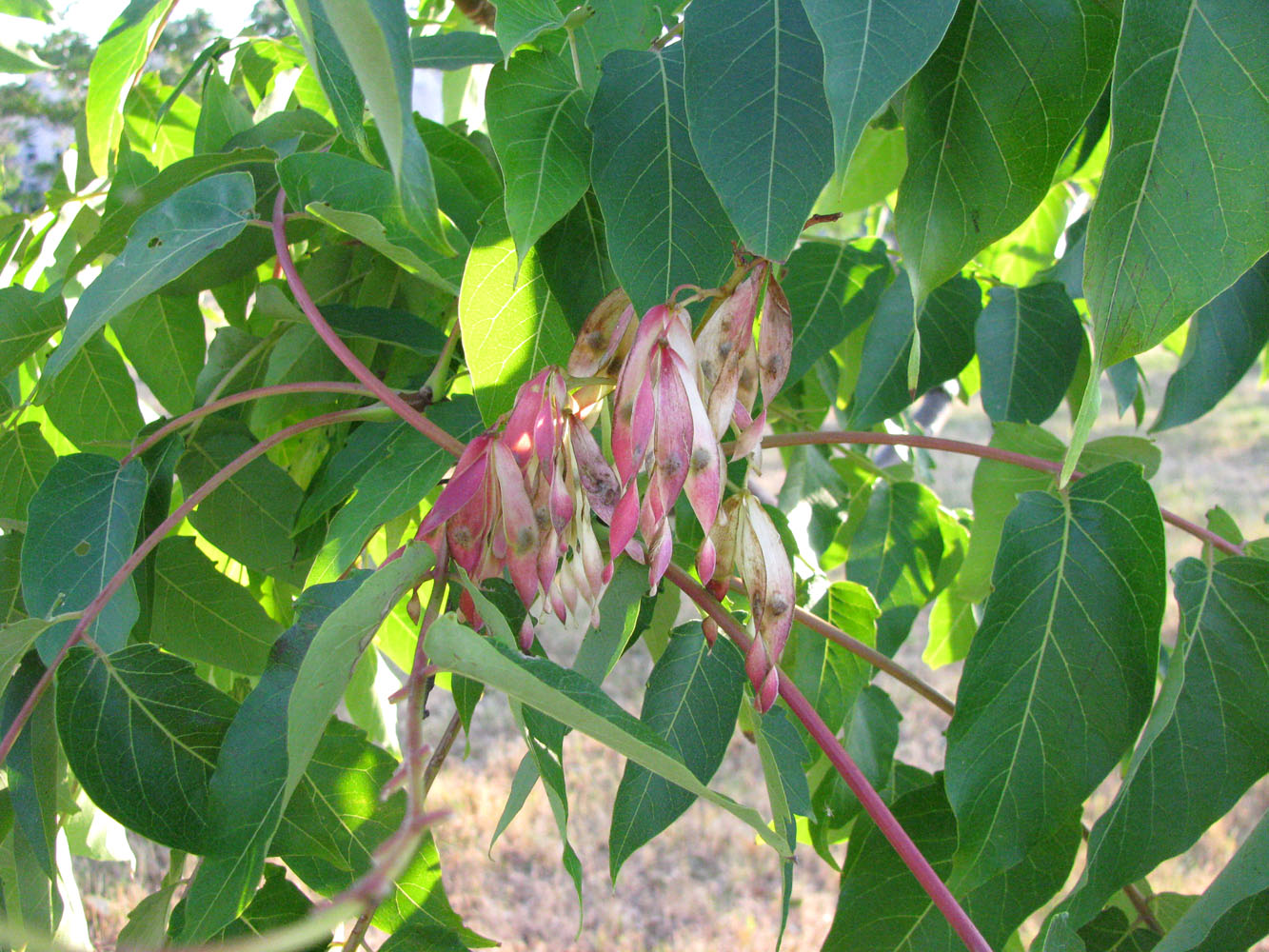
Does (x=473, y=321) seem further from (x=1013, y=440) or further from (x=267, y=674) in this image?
(x=1013, y=440)

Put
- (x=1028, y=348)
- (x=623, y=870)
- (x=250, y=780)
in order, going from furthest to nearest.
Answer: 1. (x=623, y=870)
2. (x=1028, y=348)
3. (x=250, y=780)

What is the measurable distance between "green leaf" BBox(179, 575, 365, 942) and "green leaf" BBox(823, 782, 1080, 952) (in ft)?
0.83

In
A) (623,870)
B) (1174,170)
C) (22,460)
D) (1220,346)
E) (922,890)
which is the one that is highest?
(1174,170)

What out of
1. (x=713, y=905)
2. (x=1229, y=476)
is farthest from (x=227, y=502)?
(x=1229, y=476)

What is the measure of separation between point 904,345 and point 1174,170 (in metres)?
0.23

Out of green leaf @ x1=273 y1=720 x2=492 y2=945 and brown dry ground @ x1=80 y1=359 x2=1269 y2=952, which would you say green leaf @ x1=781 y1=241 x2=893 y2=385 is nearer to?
green leaf @ x1=273 y1=720 x2=492 y2=945

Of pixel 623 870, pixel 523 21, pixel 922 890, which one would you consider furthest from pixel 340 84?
pixel 623 870

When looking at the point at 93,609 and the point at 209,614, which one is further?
the point at 209,614

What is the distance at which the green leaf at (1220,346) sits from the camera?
50cm

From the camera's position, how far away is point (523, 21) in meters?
0.33

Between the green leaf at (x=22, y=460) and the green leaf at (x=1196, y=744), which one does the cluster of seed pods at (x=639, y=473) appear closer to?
the green leaf at (x=1196, y=744)

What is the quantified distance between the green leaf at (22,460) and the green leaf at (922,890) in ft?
1.39

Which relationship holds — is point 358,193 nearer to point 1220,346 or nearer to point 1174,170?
point 1174,170

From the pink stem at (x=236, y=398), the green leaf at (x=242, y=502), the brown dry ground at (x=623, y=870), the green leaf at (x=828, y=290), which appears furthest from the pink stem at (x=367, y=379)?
the brown dry ground at (x=623, y=870)
